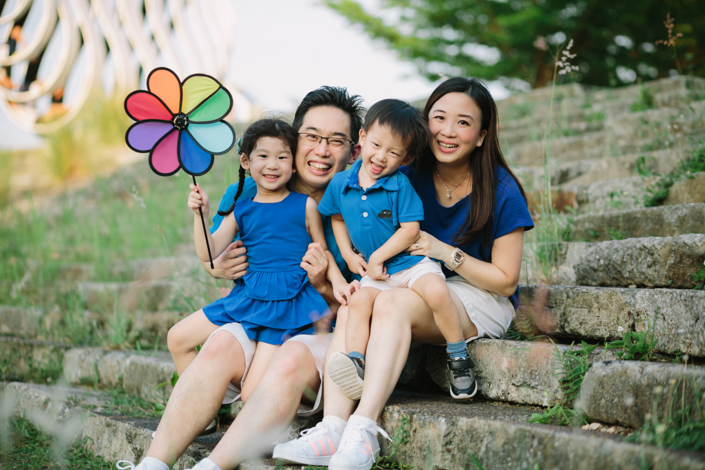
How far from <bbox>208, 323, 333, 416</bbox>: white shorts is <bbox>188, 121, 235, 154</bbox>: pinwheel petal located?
0.66 metres

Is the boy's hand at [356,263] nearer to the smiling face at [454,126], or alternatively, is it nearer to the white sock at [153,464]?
the smiling face at [454,126]

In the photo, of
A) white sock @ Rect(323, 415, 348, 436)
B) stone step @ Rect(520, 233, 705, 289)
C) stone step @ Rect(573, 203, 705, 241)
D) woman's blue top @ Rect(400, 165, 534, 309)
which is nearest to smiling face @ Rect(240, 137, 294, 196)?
woman's blue top @ Rect(400, 165, 534, 309)

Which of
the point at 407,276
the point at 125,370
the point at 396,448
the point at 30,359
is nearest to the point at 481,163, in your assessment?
the point at 407,276

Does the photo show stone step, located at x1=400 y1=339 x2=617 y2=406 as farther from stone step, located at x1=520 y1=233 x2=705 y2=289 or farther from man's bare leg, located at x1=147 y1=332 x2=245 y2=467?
man's bare leg, located at x1=147 y1=332 x2=245 y2=467

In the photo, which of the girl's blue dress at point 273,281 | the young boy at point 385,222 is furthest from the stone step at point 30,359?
the young boy at point 385,222

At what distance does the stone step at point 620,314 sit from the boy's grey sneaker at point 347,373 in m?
0.77

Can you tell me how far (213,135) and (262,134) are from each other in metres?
0.20

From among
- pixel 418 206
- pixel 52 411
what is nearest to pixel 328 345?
pixel 418 206

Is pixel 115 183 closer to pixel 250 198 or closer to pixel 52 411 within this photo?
pixel 52 411

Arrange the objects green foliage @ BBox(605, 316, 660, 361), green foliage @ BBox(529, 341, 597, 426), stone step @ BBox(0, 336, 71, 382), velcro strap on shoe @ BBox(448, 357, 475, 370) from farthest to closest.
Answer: stone step @ BBox(0, 336, 71, 382), velcro strap on shoe @ BBox(448, 357, 475, 370), green foliage @ BBox(605, 316, 660, 361), green foliage @ BBox(529, 341, 597, 426)

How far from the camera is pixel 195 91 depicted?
1.99 m

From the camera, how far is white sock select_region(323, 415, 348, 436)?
5.50ft

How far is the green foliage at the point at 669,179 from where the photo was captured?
2594mm

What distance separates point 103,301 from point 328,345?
7.31ft
